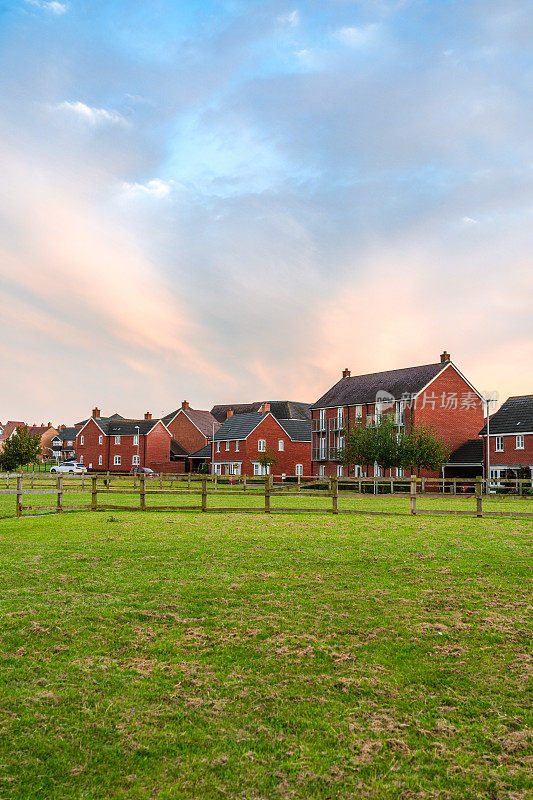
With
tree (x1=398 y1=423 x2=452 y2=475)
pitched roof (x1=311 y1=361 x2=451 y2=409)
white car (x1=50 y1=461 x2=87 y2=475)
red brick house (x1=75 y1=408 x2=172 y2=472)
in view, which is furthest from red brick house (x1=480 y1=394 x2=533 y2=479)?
white car (x1=50 y1=461 x2=87 y2=475)

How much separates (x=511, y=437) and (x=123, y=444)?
61601 mm

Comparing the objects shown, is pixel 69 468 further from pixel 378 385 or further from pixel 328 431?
pixel 378 385

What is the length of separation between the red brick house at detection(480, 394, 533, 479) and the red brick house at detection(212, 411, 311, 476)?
101 ft

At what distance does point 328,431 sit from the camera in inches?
3031

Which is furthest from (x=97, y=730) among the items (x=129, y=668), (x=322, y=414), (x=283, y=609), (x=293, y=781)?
(x=322, y=414)

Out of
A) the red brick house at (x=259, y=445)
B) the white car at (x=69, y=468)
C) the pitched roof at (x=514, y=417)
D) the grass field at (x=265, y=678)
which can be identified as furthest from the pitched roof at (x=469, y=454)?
the white car at (x=69, y=468)

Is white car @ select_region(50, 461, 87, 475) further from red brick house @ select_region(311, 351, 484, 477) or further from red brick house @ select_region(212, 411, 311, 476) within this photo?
red brick house @ select_region(311, 351, 484, 477)

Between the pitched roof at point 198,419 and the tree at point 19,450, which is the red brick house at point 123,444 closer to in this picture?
the pitched roof at point 198,419

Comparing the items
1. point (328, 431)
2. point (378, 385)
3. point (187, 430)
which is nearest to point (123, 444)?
point (187, 430)

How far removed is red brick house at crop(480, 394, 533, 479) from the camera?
2265 inches

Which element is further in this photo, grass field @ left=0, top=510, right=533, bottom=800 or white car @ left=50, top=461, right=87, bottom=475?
white car @ left=50, top=461, right=87, bottom=475

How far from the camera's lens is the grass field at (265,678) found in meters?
4.56

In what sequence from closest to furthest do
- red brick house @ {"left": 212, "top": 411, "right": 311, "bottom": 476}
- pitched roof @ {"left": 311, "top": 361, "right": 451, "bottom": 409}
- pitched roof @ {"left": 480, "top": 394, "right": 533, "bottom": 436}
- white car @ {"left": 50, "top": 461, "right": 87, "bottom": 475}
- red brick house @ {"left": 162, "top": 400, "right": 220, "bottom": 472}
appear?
pitched roof @ {"left": 480, "top": 394, "right": 533, "bottom": 436}
pitched roof @ {"left": 311, "top": 361, "right": 451, "bottom": 409}
red brick house @ {"left": 212, "top": 411, "right": 311, "bottom": 476}
white car @ {"left": 50, "top": 461, "right": 87, "bottom": 475}
red brick house @ {"left": 162, "top": 400, "right": 220, "bottom": 472}

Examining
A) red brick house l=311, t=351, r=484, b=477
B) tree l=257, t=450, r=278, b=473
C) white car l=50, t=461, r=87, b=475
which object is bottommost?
white car l=50, t=461, r=87, b=475
